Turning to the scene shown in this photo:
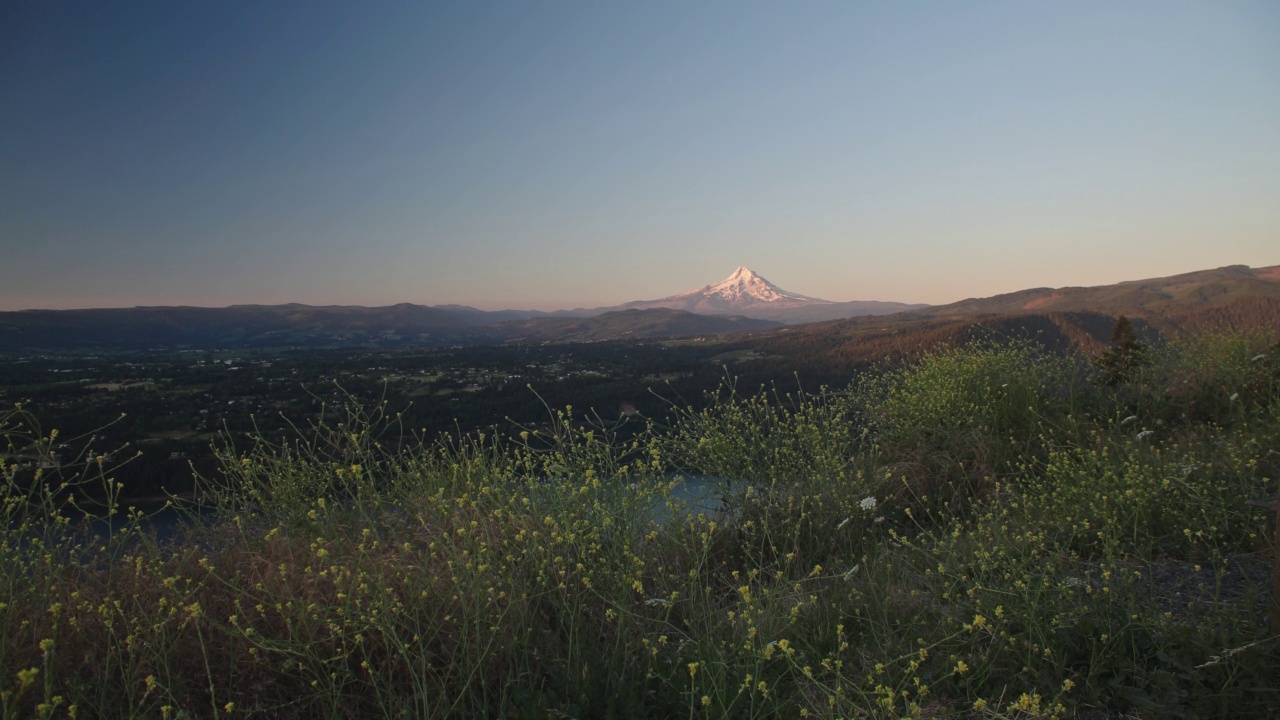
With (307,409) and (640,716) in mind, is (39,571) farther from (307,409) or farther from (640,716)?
(307,409)

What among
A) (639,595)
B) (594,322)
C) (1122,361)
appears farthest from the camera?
(594,322)

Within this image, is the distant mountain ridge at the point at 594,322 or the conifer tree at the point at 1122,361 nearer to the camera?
the conifer tree at the point at 1122,361

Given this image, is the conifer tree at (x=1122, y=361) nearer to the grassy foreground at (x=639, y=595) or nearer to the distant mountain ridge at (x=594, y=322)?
the grassy foreground at (x=639, y=595)

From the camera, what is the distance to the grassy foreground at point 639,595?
7.72 feet

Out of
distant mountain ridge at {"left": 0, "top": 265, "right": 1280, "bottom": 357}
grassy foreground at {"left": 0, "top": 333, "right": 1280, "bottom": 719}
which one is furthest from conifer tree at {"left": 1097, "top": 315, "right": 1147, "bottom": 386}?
distant mountain ridge at {"left": 0, "top": 265, "right": 1280, "bottom": 357}

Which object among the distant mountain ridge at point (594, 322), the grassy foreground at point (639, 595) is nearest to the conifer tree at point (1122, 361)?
the grassy foreground at point (639, 595)

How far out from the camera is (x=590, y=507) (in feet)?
13.1

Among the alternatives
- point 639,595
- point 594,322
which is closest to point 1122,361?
point 639,595

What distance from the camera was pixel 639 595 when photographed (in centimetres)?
354

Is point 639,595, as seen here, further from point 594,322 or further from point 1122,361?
A: point 594,322

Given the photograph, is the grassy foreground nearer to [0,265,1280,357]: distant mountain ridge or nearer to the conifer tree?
the conifer tree

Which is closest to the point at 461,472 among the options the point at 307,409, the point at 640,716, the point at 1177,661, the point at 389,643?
the point at 389,643

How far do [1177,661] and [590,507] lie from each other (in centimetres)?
306

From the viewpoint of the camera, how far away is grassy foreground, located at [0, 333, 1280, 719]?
2354 mm
